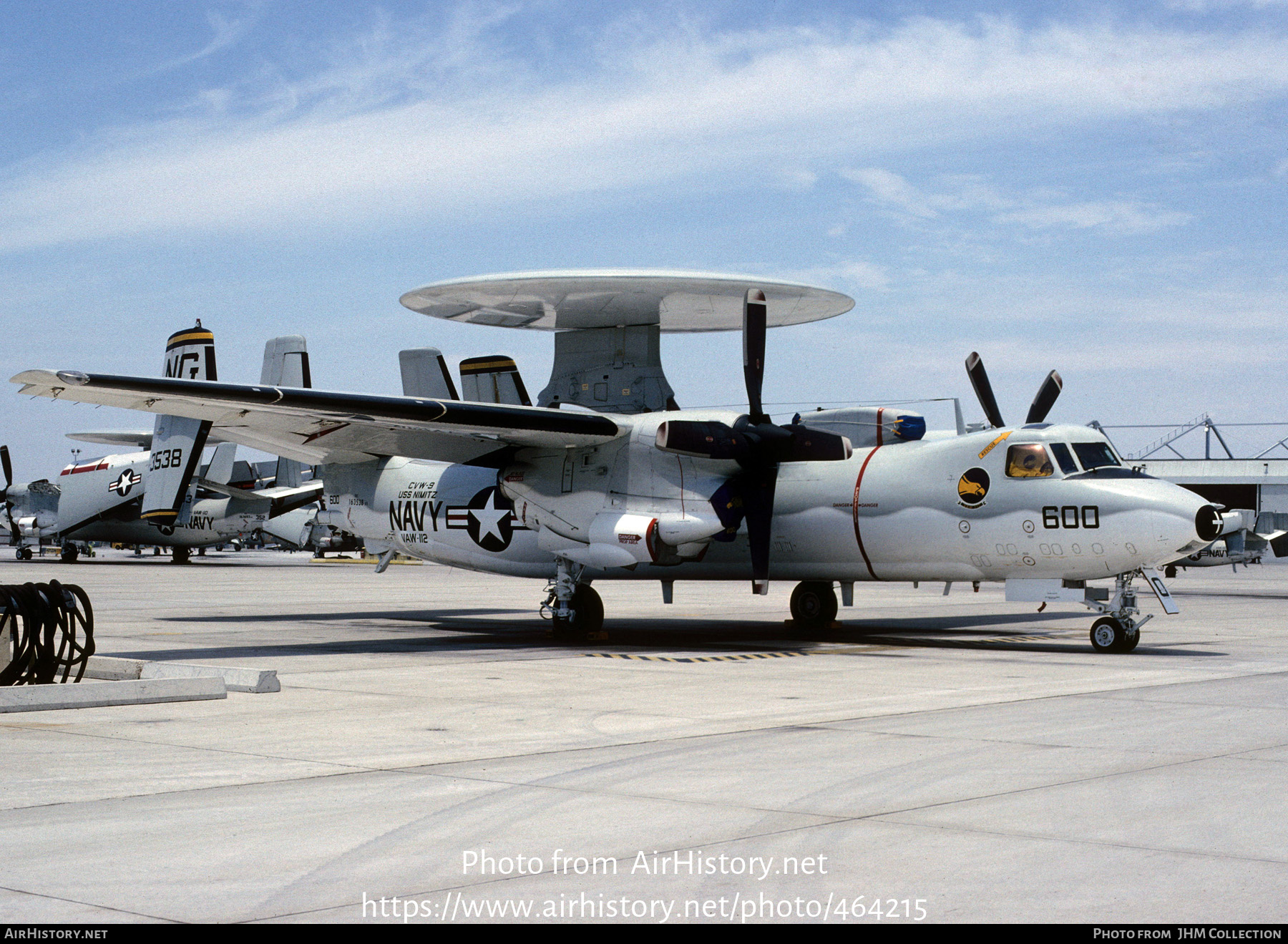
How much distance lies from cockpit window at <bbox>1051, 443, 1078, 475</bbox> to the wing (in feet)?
22.2

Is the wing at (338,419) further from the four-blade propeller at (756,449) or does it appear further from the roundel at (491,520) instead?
the four-blade propeller at (756,449)

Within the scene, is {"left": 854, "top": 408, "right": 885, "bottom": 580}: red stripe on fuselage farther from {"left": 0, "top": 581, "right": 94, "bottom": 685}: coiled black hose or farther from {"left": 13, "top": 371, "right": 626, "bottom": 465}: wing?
{"left": 0, "top": 581, "right": 94, "bottom": 685}: coiled black hose

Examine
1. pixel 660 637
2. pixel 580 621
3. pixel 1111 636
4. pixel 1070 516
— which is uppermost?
pixel 1070 516

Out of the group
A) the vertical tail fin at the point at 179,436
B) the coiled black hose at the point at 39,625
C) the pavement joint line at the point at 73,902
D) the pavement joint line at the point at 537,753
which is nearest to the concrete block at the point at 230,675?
the coiled black hose at the point at 39,625

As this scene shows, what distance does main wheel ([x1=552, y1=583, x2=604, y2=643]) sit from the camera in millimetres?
A: 21734

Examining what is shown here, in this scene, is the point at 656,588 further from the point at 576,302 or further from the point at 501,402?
the point at 576,302

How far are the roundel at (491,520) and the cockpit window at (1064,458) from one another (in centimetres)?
961

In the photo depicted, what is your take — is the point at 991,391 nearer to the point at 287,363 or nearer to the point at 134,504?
the point at 287,363

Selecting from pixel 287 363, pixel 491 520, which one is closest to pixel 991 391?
pixel 491 520

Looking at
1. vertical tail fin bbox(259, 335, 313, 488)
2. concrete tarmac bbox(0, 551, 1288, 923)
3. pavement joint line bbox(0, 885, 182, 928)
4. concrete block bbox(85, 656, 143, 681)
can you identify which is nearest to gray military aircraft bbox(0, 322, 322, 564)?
vertical tail fin bbox(259, 335, 313, 488)

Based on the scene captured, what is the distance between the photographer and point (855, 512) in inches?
795

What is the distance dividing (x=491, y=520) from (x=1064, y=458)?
33.7 feet

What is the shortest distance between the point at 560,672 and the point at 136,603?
61.8 ft
